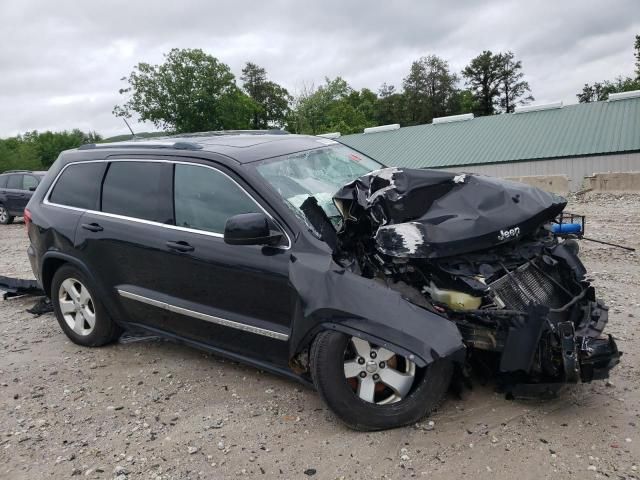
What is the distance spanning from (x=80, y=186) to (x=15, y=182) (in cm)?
1447

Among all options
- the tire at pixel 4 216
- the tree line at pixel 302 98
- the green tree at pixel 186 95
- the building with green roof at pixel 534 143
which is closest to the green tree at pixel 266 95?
the tree line at pixel 302 98

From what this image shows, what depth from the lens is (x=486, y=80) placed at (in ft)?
Answer: 224

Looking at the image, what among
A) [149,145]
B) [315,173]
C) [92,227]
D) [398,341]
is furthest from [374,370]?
[92,227]

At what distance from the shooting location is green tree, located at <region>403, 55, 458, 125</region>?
6962 centimetres

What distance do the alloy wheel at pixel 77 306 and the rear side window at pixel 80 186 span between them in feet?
2.29

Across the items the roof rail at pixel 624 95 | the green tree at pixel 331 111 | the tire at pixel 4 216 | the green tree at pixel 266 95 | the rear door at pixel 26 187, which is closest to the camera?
the rear door at pixel 26 187

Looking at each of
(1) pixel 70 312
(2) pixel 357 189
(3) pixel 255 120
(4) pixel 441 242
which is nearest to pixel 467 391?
(4) pixel 441 242

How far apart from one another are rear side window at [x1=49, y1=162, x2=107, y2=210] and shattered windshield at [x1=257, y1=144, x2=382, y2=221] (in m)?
1.70

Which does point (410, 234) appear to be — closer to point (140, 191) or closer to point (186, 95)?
point (140, 191)

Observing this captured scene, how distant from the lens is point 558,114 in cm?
3288

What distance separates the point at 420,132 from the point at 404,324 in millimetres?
35204

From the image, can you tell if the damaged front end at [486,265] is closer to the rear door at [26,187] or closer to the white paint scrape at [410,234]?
the white paint scrape at [410,234]

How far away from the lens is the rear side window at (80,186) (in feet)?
14.8

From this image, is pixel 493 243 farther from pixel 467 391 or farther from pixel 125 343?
pixel 125 343
